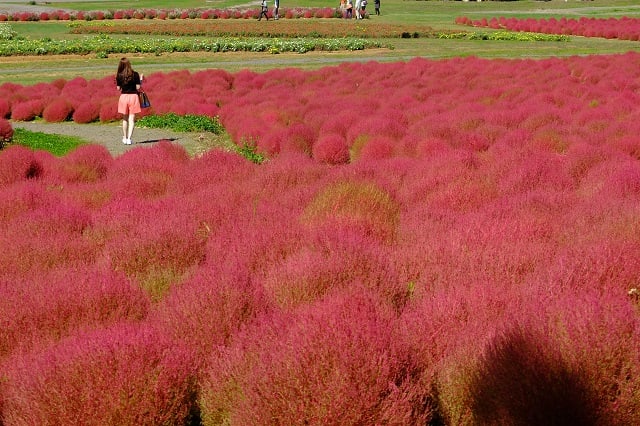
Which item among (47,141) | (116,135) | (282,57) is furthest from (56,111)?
(282,57)

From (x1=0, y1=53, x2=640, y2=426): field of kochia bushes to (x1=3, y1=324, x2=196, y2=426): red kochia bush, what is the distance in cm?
1

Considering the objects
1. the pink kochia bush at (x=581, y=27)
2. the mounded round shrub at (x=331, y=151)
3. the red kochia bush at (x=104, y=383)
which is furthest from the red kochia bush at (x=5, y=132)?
the pink kochia bush at (x=581, y=27)

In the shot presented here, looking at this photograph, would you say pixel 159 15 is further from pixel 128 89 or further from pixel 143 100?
pixel 128 89

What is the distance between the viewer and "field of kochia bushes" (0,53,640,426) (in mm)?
4055

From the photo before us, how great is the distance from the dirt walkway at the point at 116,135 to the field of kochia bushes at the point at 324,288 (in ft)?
16.5

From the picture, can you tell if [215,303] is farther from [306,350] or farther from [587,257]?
[587,257]

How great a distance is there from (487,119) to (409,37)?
3690cm

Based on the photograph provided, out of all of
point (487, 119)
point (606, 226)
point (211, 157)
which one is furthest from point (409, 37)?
point (606, 226)

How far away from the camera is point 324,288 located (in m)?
5.34

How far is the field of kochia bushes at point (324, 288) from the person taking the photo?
405cm

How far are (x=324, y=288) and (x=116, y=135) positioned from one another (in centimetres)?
1438

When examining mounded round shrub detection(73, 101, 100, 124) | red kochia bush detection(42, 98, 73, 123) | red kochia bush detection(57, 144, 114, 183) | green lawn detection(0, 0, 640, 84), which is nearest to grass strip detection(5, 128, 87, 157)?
mounded round shrub detection(73, 101, 100, 124)

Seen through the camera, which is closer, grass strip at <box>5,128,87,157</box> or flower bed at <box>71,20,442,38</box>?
grass strip at <box>5,128,87,157</box>

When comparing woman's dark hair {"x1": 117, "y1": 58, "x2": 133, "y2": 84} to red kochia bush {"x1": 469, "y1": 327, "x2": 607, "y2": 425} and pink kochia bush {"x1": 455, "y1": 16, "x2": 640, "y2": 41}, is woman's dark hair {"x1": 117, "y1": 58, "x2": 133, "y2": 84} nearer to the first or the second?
red kochia bush {"x1": 469, "y1": 327, "x2": 607, "y2": 425}
